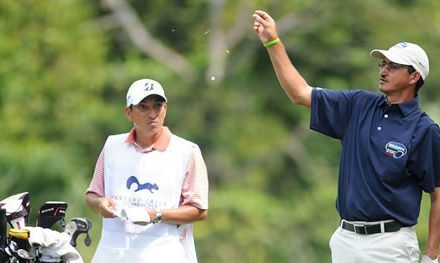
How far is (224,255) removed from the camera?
1016 inches

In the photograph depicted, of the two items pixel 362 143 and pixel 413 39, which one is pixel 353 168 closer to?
pixel 362 143

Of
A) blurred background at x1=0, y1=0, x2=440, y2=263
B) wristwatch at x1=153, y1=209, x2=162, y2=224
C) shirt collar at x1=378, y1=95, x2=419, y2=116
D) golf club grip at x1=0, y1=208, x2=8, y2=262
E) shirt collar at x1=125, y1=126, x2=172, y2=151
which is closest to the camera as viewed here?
golf club grip at x1=0, y1=208, x2=8, y2=262

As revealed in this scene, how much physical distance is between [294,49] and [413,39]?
2575 millimetres

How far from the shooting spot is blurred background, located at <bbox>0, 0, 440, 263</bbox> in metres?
25.0

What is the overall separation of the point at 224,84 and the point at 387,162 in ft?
75.6

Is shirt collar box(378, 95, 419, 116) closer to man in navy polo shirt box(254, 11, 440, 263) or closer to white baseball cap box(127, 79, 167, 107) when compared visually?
man in navy polo shirt box(254, 11, 440, 263)

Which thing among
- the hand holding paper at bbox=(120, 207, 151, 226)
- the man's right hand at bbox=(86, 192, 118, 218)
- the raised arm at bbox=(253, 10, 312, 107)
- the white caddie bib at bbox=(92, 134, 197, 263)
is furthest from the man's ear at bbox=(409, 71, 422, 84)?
the man's right hand at bbox=(86, 192, 118, 218)

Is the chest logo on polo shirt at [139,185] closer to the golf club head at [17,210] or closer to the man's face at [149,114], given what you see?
the man's face at [149,114]

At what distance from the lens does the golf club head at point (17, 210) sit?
25.6 feet

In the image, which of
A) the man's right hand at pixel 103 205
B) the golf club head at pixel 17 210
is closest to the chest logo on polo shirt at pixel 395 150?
the man's right hand at pixel 103 205

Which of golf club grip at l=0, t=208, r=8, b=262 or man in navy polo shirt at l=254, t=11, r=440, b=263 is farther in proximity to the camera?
man in navy polo shirt at l=254, t=11, r=440, b=263

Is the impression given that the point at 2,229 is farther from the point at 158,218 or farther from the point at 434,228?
the point at 434,228

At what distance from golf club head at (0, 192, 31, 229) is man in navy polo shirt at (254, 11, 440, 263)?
152 centimetres

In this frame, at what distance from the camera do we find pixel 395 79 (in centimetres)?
791
